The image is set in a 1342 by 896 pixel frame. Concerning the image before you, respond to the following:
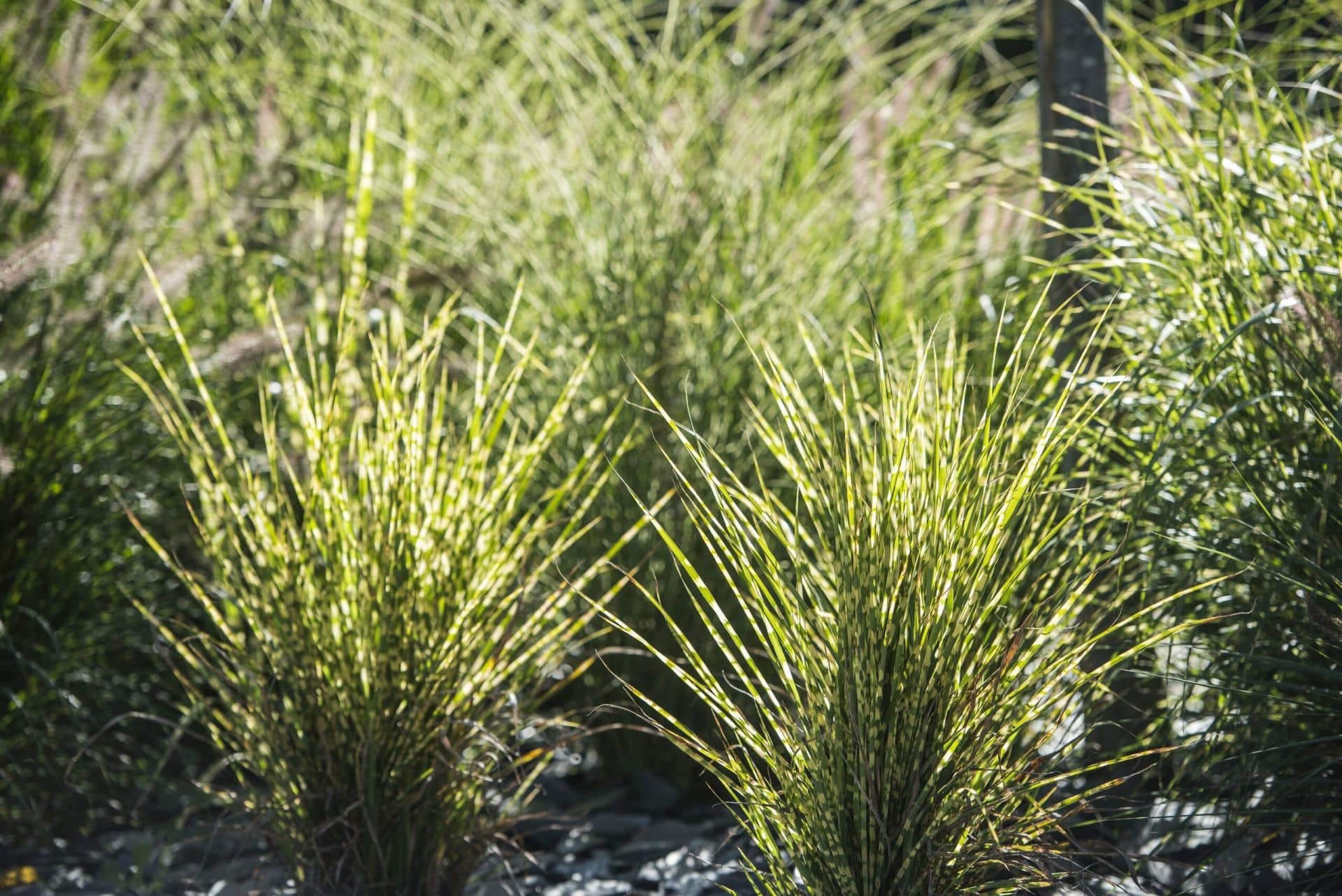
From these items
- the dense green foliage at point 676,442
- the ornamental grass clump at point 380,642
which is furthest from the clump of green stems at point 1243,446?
the ornamental grass clump at point 380,642

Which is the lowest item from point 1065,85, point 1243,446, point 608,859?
point 608,859

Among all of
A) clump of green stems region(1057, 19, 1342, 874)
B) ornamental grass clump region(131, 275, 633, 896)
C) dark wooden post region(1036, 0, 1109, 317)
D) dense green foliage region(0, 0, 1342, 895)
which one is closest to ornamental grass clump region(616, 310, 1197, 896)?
dense green foliage region(0, 0, 1342, 895)

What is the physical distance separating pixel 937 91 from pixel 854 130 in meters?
0.63

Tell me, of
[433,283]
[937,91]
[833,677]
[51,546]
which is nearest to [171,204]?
[433,283]

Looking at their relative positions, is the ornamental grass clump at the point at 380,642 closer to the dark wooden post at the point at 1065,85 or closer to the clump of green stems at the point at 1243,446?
the clump of green stems at the point at 1243,446

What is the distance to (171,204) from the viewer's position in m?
2.61

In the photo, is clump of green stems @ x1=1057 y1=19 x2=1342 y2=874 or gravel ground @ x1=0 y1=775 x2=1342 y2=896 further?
gravel ground @ x1=0 y1=775 x2=1342 y2=896

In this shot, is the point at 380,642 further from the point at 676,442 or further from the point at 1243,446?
the point at 1243,446

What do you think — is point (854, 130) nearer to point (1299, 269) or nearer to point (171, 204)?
point (1299, 269)

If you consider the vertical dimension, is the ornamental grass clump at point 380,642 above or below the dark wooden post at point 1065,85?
below

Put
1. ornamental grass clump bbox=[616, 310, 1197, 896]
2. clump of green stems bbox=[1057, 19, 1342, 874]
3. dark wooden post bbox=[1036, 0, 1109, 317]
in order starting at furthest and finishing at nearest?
dark wooden post bbox=[1036, 0, 1109, 317] < clump of green stems bbox=[1057, 19, 1342, 874] < ornamental grass clump bbox=[616, 310, 1197, 896]

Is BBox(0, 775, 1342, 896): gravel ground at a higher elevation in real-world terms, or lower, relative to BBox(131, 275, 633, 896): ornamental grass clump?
lower

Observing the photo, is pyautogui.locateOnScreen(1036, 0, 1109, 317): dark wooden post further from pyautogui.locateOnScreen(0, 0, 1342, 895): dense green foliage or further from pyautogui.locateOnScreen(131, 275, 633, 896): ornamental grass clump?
pyautogui.locateOnScreen(131, 275, 633, 896): ornamental grass clump

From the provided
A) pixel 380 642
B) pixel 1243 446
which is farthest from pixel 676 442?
pixel 1243 446
